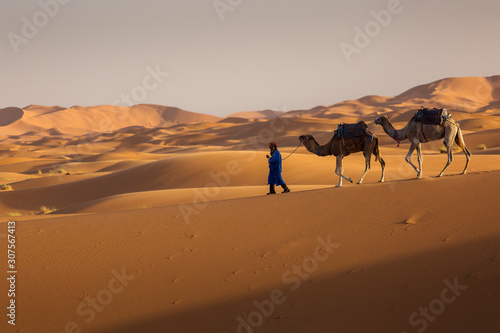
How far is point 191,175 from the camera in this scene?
76.8ft

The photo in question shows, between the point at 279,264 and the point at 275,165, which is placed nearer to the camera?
the point at 279,264

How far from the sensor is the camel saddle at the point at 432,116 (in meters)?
9.42

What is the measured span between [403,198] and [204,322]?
187 inches

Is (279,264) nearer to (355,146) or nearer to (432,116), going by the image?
(355,146)

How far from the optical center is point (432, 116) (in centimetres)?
950

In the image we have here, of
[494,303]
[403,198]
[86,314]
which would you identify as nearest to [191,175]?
[403,198]

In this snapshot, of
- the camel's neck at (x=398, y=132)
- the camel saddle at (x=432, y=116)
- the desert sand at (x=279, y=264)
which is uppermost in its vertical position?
the camel saddle at (x=432, y=116)

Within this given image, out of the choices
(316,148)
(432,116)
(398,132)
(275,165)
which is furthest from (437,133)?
(275,165)

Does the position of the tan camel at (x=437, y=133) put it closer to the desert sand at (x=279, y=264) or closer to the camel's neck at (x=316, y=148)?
the desert sand at (x=279, y=264)

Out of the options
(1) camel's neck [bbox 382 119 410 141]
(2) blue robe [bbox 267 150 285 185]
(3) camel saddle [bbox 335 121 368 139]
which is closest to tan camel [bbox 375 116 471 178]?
(1) camel's neck [bbox 382 119 410 141]

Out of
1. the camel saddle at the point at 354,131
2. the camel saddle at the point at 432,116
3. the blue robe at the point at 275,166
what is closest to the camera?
the camel saddle at the point at 432,116

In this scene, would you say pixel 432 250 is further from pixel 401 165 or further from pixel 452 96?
pixel 452 96

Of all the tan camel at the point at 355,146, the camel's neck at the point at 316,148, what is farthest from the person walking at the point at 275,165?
the tan camel at the point at 355,146

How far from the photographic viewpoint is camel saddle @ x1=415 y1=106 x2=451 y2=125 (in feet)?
30.9
